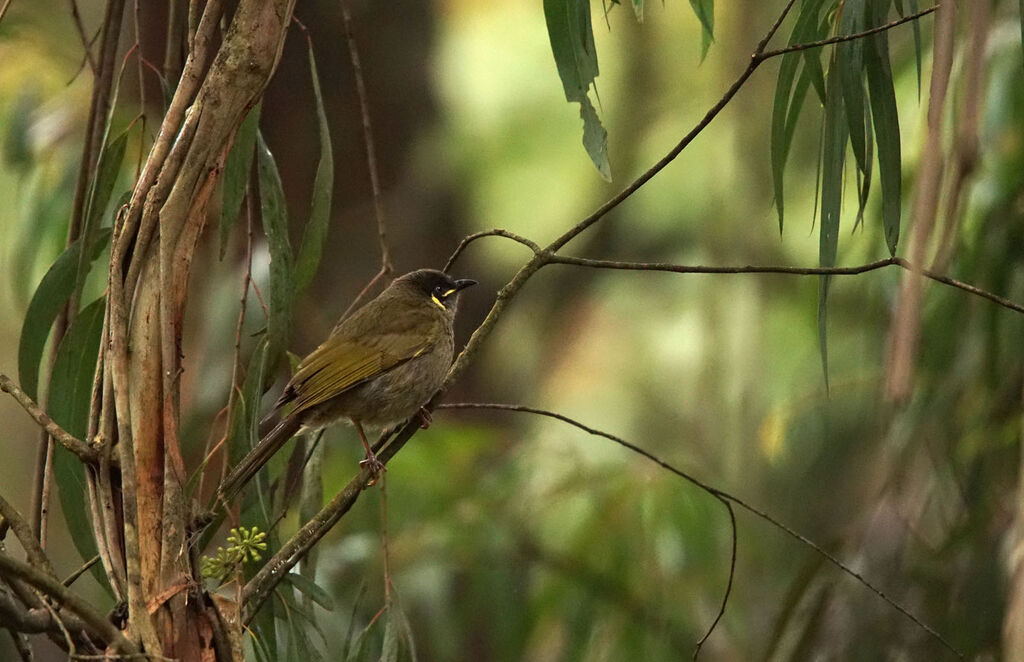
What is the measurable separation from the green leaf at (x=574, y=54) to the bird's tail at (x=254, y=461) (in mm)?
1043

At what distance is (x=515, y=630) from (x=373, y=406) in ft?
3.95

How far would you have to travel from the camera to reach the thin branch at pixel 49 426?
1991 millimetres

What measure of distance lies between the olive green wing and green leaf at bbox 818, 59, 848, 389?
1.64 m

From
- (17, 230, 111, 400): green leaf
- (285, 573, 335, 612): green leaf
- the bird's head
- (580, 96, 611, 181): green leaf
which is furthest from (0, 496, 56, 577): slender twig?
the bird's head

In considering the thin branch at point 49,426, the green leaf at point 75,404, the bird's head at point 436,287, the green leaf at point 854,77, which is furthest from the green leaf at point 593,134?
the bird's head at point 436,287

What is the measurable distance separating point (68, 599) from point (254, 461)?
1.21 m

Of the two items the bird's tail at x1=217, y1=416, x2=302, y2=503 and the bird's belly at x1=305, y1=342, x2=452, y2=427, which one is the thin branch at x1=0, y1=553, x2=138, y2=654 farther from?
the bird's belly at x1=305, y1=342, x2=452, y2=427

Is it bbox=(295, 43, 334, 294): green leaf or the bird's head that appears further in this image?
the bird's head

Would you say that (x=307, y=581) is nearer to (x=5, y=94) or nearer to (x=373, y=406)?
(x=373, y=406)

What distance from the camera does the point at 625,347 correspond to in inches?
420

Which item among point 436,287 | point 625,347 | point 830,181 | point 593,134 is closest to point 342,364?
point 436,287

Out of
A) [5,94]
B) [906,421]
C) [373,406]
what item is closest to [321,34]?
[5,94]

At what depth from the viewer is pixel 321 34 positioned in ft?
25.8

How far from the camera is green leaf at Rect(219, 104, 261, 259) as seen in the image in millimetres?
2621
